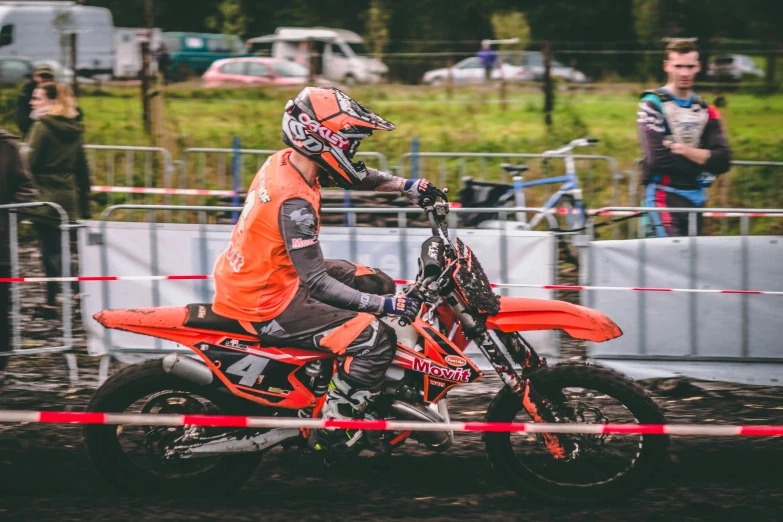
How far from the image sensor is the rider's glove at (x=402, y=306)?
175 inches

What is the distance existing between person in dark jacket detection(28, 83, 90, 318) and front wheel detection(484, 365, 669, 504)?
16.5ft

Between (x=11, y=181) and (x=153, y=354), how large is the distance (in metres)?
1.68

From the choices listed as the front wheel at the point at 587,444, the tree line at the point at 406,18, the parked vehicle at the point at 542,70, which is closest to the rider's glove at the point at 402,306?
the front wheel at the point at 587,444

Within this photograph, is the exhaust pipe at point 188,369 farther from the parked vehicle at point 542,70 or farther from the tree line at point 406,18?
the tree line at point 406,18

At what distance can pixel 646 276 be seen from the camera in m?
6.53

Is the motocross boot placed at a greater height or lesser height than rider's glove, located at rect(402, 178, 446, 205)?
lesser

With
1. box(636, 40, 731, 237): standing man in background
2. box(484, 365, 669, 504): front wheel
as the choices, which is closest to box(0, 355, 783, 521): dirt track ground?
box(484, 365, 669, 504): front wheel

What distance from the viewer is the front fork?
4637mm

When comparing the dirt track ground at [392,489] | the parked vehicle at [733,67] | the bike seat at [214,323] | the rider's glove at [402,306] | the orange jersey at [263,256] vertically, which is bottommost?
the dirt track ground at [392,489]

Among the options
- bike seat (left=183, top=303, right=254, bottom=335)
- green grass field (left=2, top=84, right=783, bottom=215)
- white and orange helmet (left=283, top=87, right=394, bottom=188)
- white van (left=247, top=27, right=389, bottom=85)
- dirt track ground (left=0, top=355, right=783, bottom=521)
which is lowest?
dirt track ground (left=0, top=355, right=783, bottom=521)

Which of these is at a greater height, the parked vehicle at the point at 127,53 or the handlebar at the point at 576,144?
the parked vehicle at the point at 127,53

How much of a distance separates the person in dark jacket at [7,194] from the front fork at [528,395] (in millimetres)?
3743

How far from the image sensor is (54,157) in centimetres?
862

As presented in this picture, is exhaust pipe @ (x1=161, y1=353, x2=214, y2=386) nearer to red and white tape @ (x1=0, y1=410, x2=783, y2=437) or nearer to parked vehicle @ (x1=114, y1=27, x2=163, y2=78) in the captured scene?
red and white tape @ (x1=0, y1=410, x2=783, y2=437)
